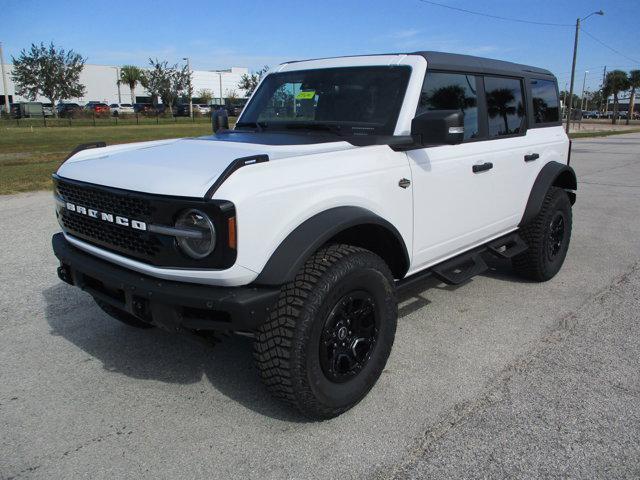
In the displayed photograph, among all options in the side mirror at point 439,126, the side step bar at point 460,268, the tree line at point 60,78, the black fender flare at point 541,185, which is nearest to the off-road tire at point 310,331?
A: the side mirror at point 439,126

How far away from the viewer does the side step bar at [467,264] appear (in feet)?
12.0

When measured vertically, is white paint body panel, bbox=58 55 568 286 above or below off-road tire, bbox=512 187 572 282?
above

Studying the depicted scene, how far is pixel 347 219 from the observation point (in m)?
2.68

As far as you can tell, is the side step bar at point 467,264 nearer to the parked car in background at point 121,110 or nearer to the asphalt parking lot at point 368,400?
the asphalt parking lot at point 368,400

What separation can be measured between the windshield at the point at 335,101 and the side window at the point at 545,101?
1.91 metres

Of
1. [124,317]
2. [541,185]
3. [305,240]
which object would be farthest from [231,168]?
[541,185]

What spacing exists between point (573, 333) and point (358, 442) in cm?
209

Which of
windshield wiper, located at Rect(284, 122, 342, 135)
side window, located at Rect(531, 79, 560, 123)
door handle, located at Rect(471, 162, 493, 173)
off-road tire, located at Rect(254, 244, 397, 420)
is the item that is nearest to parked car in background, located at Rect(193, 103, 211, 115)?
side window, located at Rect(531, 79, 560, 123)

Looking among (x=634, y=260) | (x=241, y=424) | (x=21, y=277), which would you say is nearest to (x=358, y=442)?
(x=241, y=424)

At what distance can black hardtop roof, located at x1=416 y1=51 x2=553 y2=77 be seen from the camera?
3643 millimetres

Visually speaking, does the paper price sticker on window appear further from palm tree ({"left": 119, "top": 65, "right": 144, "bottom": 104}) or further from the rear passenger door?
palm tree ({"left": 119, "top": 65, "right": 144, "bottom": 104})

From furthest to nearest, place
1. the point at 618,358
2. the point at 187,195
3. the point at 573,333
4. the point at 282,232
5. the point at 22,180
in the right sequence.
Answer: the point at 22,180 < the point at 573,333 < the point at 618,358 < the point at 282,232 < the point at 187,195

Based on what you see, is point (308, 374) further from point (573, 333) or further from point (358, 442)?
point (573, 333)

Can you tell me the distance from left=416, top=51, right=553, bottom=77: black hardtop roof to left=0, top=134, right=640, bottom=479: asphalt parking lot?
6.11 ft
